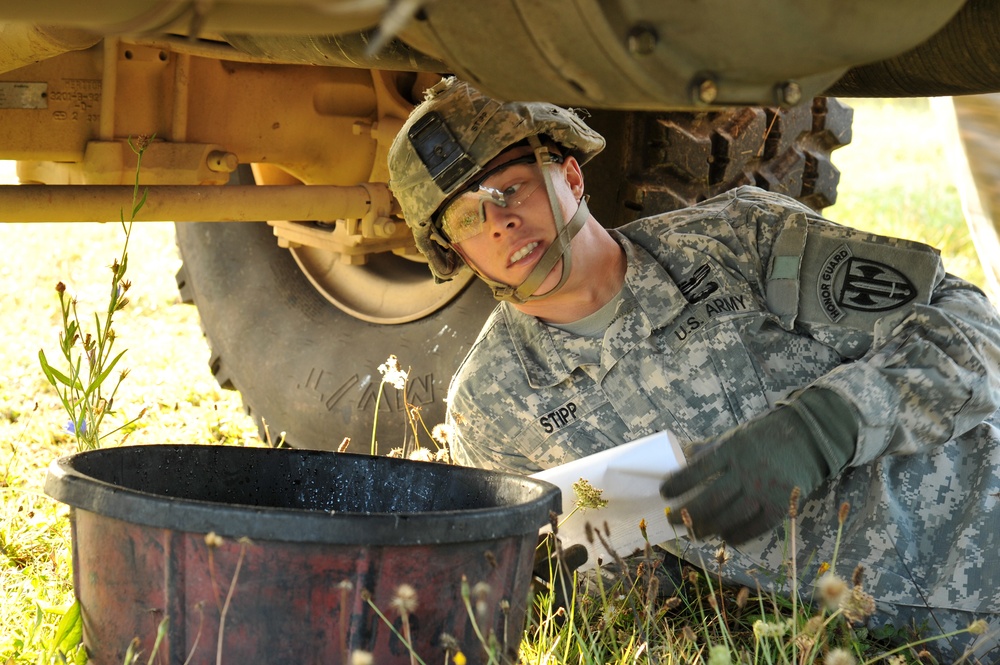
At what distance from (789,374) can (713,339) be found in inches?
5.9

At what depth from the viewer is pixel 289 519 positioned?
4.10 ft

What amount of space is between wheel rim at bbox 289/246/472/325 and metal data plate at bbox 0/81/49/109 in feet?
3.21

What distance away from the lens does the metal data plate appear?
215 centimetres

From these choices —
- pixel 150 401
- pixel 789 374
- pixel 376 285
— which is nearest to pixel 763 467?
pixel 789 374

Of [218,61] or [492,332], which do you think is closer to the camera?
[492,332]

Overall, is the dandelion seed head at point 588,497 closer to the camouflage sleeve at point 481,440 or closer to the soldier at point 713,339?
the soldier at point 713,339

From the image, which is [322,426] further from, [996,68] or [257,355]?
[996,68]

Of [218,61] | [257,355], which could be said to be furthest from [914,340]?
[257,355]

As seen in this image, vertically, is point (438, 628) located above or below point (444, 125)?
below

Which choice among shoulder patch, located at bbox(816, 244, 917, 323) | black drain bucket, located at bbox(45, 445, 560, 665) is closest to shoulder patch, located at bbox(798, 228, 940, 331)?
shoulder patch, located at bbox(816, 244, 917, 323)

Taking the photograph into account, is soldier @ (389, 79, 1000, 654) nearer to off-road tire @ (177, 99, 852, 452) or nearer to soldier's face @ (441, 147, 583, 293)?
soldier's face @ (441, 147, 583, 293)

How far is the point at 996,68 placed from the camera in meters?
1.56

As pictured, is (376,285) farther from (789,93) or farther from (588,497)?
(789,93)

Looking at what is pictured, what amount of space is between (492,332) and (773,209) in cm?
59
